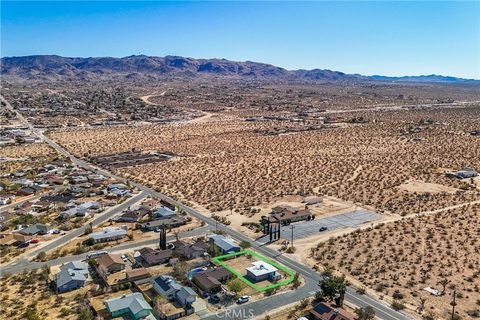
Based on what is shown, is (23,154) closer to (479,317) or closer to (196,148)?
(196,148)

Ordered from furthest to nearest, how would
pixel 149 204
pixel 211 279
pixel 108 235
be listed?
pixel 149 204
pixel 108 235
pixel 211 279

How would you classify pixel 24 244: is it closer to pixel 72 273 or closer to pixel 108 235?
pixel 108 235

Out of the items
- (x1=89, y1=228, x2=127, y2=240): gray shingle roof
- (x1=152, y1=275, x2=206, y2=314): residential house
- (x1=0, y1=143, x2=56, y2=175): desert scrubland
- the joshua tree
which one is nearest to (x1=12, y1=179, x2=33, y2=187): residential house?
(x1=0, y1=143, x2=56, y2=175): desert scrubland

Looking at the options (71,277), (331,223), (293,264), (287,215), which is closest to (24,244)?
(71,277)

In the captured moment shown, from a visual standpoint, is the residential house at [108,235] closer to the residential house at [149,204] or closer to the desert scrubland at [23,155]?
the residential house at [149,204]

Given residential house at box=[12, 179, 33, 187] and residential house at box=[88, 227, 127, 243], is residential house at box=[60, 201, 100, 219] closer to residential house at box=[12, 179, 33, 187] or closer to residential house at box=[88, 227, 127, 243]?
residential house at box=[88, 227, 127, 243]

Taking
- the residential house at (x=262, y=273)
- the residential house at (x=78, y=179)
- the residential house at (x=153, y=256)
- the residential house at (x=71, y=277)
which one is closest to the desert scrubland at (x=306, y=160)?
the residential house at (x=78, y=179)
